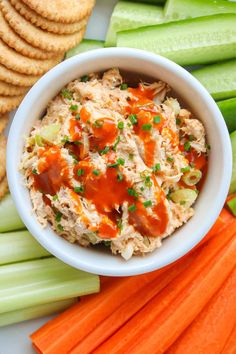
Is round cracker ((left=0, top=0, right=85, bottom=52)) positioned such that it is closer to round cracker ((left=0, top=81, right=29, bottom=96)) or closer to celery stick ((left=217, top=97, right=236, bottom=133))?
round cracker ((left=0, top=81, right=29, bottom=96))

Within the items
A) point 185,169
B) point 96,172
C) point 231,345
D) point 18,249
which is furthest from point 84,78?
point 231,345

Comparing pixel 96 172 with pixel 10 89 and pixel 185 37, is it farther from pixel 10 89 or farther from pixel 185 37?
pixel 185 37

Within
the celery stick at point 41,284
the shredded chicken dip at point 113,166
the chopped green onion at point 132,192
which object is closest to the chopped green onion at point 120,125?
the shredded chicken dip at point 113,166

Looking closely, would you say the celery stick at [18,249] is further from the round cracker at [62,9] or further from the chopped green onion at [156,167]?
the round cracker at [62,9]

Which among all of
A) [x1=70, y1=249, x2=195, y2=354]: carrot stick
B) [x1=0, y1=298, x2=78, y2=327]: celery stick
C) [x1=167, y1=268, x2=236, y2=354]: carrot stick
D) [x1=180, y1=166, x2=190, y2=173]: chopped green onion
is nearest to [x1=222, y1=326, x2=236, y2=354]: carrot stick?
[x1=167, y1=268, x2=236, y2=354]: carrot stick

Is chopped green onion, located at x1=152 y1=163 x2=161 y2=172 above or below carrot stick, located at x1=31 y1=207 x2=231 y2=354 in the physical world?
above

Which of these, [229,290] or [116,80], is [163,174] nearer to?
[116,80]
